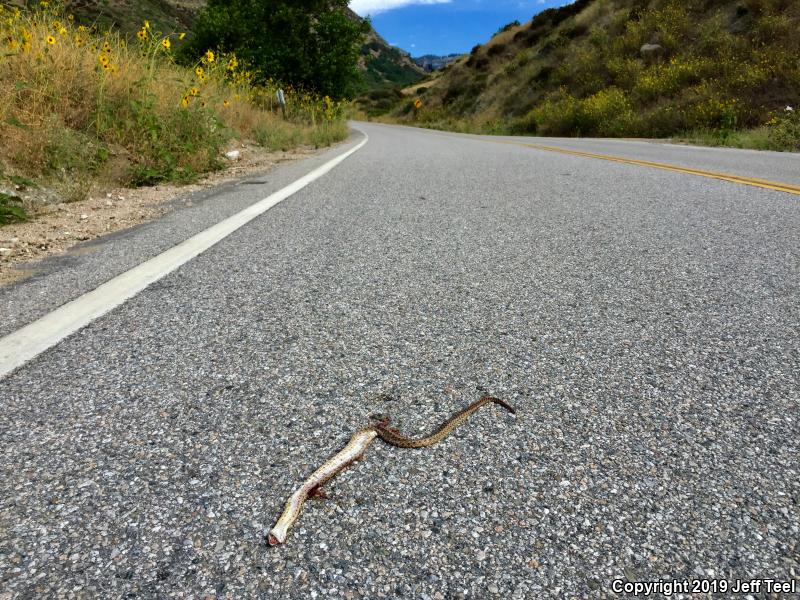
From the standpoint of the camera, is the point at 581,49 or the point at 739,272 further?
the point at 581,49

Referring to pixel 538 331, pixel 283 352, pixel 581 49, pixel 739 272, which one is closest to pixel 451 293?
pixel 538 331

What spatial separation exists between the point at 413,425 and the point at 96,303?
1633 millimetres

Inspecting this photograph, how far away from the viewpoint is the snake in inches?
46.8

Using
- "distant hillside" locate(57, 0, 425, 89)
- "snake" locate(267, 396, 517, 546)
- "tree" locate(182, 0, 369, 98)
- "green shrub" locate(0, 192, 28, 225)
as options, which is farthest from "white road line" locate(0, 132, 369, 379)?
"tree" locate(182, 0, 369, 98)

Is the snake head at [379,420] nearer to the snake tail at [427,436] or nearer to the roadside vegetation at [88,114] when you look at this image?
the snake tail at [427,436]

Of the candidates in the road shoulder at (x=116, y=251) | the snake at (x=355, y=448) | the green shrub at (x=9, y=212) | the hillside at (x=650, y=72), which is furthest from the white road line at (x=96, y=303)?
the hillside at (x=650, y=72)

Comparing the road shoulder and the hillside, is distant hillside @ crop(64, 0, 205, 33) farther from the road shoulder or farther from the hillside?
the road shoulder

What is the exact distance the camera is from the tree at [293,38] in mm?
16984

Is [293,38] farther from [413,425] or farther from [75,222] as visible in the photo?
[413,425]

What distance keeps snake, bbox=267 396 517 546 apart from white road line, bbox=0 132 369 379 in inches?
46.7

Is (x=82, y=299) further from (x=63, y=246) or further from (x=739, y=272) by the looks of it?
(x=739, y=272)

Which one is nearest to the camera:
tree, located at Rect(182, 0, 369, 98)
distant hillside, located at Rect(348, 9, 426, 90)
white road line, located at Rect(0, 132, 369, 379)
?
white road line, located at Rect(0, 132, 369, 379)

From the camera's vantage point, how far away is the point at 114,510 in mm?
1208

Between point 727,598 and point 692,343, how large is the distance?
1.17m
